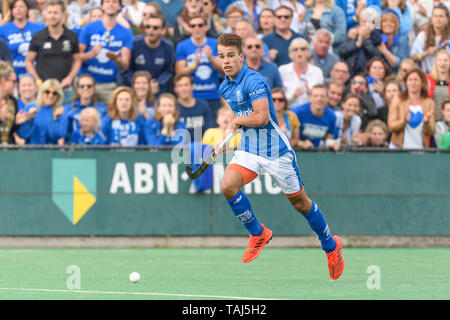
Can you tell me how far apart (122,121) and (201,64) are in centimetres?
182

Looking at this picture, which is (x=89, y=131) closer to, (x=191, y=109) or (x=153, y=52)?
(x=191, y=109)

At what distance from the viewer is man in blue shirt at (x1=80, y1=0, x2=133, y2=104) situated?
14.7 metres

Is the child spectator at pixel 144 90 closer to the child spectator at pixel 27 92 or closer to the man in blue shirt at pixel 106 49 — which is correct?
the man in blue shirt at pixel 106 49

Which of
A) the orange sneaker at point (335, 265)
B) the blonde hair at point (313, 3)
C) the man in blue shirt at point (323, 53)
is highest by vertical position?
the blonde hair at point (313, 3)

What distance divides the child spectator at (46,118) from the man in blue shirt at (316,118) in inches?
144

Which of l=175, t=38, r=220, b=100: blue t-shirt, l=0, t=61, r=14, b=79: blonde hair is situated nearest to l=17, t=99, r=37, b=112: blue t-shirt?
l=0, t=61, r=14, b=79: blonde hair

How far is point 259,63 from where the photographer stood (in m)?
14.6

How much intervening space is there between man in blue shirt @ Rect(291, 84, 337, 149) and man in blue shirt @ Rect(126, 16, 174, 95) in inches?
92.1

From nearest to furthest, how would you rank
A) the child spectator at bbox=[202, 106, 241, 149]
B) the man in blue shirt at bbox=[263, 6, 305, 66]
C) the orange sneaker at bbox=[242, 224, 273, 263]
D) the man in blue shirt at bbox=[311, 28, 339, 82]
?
the orange sneaker at bbox=[242, 224, 273, 263] < the child spectator at bbox=[202, 106, 241, 149] < the man in blue shirt at bbox=[263, 6, 305, 66] < the man in blue shirt at bbox=[311, 28, 339, 82]

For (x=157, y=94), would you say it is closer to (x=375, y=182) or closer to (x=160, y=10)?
(x=160, y=10)

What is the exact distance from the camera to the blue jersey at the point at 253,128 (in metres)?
9.32

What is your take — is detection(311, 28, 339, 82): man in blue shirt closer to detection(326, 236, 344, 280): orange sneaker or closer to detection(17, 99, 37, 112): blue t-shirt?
detection(17, 99, 37, 112): blue t-shirt

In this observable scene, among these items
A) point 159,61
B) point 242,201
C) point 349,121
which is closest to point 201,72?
point 159,61

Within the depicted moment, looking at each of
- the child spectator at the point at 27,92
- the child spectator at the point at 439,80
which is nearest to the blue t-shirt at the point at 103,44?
the child spectator at the point at 27,92
